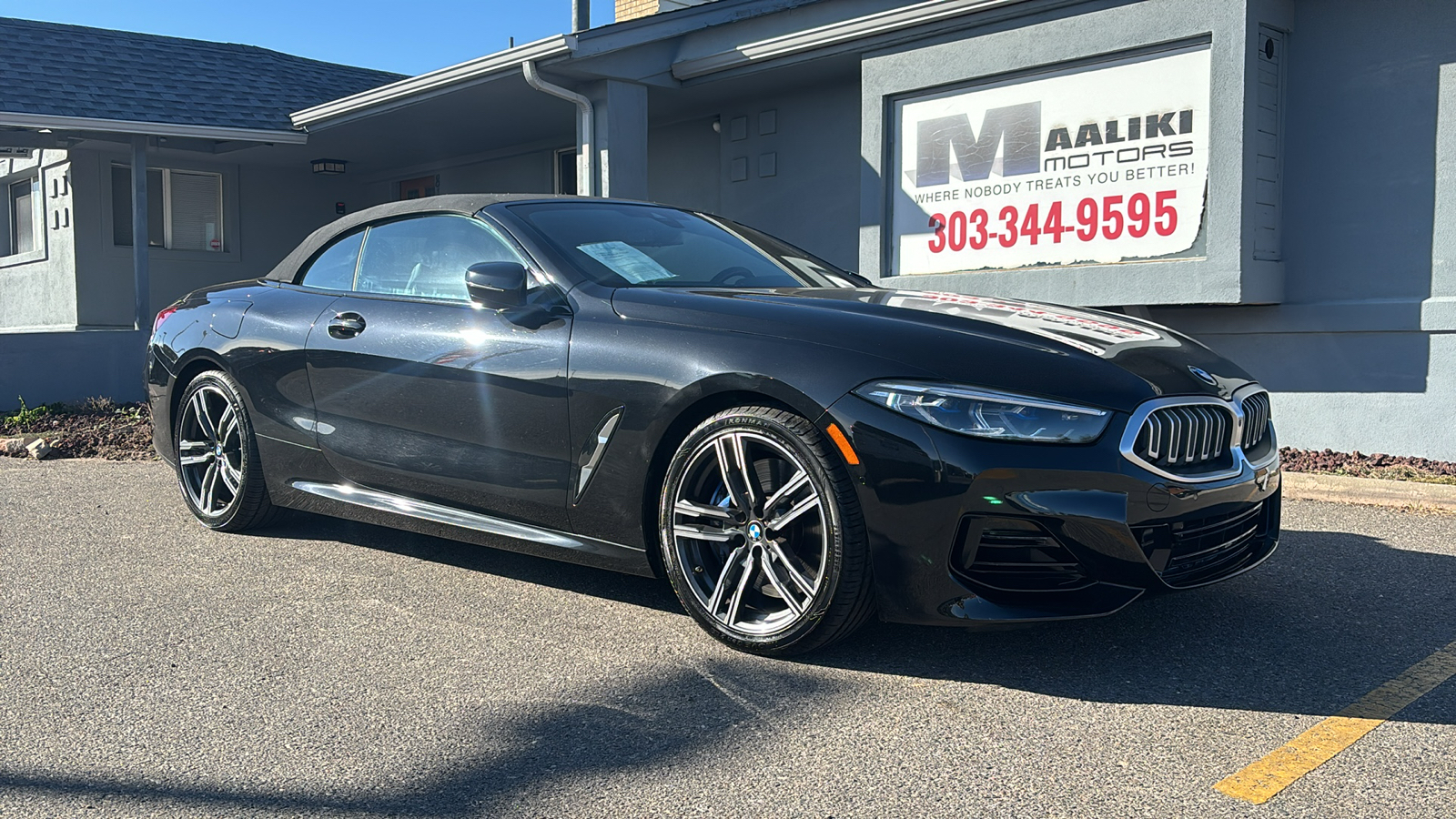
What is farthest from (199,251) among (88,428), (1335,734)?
(1335,734)

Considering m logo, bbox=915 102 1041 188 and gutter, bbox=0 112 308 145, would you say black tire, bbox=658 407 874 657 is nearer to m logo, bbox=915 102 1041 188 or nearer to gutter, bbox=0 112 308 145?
m logo, bbox=915 102 1041 188

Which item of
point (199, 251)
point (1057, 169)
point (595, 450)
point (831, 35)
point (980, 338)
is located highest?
point (831, 35)

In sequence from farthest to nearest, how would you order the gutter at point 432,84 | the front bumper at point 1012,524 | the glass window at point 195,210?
the glass window at point 195,210, the gutter at point 432,84, the front bumper at point 1012,524

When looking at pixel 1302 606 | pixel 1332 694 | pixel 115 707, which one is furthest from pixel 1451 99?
pixel 115 707

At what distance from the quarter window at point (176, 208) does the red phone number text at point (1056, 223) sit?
10694 millimetres

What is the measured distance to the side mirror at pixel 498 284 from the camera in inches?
167

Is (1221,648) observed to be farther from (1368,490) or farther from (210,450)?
(210,450)

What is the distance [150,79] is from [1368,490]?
13.2 metres

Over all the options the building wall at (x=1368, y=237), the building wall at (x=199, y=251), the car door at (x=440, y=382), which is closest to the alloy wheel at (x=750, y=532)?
the car door at (x=440, y=382)

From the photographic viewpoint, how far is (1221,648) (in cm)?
376

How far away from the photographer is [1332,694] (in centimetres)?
338

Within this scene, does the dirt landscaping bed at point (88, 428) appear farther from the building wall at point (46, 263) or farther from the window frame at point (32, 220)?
the window frame at point (32, 220)

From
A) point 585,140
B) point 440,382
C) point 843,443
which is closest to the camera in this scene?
point 843,443

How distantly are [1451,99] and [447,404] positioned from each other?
638cm
